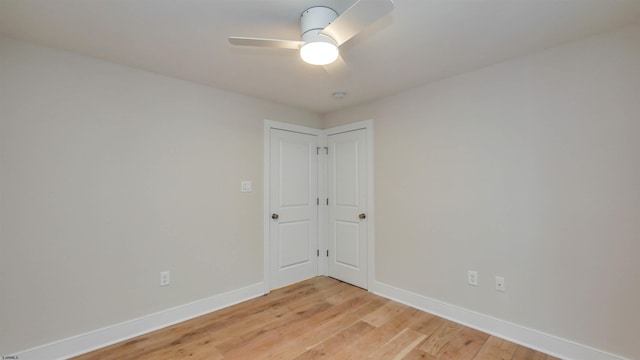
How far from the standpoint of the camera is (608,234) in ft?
5.94

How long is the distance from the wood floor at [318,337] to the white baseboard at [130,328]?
0.23 feet

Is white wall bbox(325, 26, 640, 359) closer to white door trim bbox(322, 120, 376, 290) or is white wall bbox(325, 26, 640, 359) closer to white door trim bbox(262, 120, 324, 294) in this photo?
white door trim bbox(322, 120, 376, 290)

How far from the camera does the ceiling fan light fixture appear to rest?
1460 mm

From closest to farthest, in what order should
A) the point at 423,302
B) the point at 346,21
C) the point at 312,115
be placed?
the point at 346,21 → the point at 423,302 → the point at 312,115

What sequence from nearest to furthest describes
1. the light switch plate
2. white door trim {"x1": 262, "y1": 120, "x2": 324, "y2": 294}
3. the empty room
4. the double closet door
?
the empty room
the light switch plate
white door trim {"x1": 262, "y1": 120, "x2": 324, "y2": 294}
the double closet door

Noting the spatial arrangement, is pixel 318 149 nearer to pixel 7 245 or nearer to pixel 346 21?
pixel 346 21

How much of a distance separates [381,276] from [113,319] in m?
2.56

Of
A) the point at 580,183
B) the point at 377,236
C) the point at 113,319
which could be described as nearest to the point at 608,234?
the point at 580,183

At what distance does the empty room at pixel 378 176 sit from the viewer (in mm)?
1730

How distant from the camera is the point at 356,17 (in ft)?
4.09

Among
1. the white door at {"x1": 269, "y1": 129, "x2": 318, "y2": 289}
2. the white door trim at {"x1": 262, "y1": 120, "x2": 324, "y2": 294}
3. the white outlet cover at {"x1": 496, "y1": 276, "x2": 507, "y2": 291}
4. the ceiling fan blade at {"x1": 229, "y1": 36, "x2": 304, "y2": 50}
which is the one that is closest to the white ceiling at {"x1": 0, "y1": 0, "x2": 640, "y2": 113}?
the ceiling fan blade at {"x1": 229, "y1": 36, "x2": 304, "y2": 50}

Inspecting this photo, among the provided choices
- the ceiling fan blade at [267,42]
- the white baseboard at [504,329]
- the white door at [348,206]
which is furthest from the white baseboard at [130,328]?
the ceiling fan blade at [267,42]

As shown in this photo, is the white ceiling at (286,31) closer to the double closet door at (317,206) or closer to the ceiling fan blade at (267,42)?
the ceiling fan blade at (267,42)

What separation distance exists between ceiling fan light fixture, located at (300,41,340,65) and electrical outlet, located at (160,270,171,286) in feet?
7.43
